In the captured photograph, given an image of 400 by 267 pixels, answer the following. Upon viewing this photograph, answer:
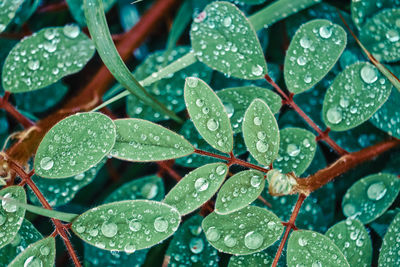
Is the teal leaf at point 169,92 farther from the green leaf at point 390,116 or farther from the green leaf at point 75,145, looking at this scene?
the green leaf at point 390,116

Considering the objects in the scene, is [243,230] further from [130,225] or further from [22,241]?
[22,241]

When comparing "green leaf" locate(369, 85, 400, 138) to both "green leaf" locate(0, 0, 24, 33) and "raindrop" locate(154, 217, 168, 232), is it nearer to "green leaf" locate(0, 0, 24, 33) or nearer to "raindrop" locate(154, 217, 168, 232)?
"raindrop" locate(154, 217, 168, 232)

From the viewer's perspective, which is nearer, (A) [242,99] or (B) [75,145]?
(B) [75,145]

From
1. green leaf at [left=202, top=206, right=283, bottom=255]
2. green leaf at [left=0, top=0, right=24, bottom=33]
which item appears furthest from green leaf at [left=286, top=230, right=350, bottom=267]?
green leaf at [left=0, top=0, right=24, bottom=33]

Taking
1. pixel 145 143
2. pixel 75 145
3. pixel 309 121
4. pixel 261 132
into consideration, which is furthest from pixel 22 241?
pixel 309 121

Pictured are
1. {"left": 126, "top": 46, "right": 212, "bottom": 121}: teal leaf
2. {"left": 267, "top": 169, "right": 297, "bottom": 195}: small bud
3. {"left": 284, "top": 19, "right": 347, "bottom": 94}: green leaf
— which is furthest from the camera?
{"left": 126, "top": 46, "right": 212, "bottom": 121}: teal leaf

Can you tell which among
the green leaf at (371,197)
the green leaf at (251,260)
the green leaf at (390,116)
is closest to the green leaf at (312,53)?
the green leaf at (390,116)
